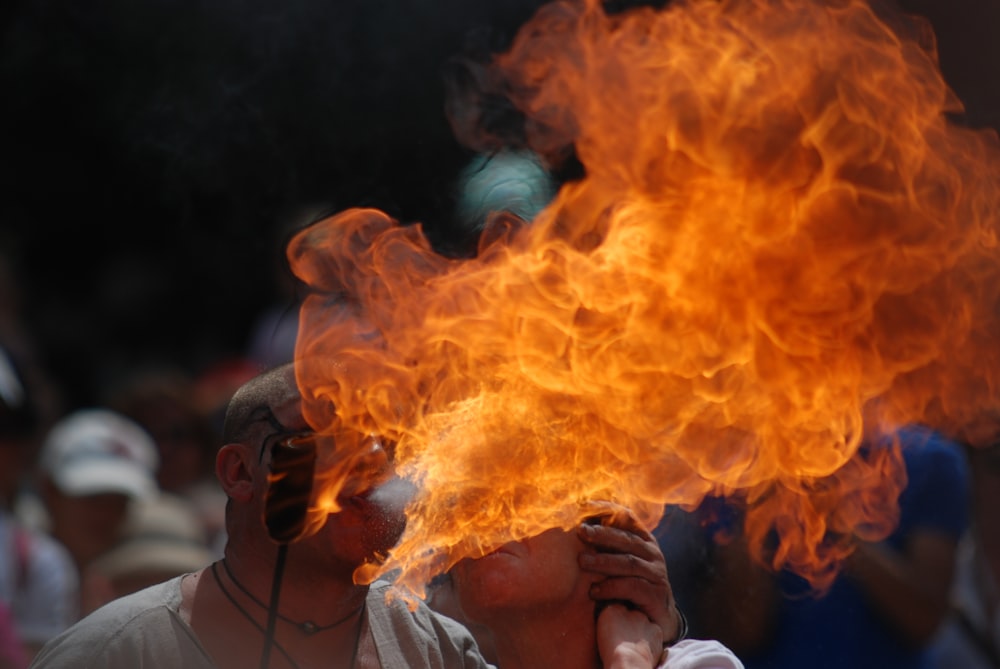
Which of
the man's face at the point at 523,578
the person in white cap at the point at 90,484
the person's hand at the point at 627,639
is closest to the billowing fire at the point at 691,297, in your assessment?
the man's face at the point at 523,578

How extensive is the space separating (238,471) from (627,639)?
40.7 inches

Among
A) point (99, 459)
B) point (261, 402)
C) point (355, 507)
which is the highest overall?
point (261, 402)

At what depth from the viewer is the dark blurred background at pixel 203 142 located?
5602mm

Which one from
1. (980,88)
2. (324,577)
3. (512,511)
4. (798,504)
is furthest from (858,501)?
(980,88)

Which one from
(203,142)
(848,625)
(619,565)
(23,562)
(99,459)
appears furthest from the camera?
(99,459)

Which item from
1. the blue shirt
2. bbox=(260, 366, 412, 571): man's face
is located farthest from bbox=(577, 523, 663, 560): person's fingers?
the blue shirt

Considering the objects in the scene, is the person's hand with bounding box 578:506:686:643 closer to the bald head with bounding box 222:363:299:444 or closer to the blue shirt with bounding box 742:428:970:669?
the bald head with bounding box 222:363:299:444

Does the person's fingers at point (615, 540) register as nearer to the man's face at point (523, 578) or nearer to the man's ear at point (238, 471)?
the man's face at point (523, 578)

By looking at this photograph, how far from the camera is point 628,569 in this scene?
3219mm

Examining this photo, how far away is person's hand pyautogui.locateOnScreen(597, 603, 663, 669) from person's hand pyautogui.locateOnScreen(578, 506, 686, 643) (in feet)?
0.10

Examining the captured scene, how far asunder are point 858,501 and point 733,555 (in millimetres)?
460

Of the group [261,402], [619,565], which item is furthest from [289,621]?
[619,565]

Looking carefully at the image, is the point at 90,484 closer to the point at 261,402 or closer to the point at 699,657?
the point at 261,402

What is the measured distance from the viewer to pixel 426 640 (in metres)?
3.40
